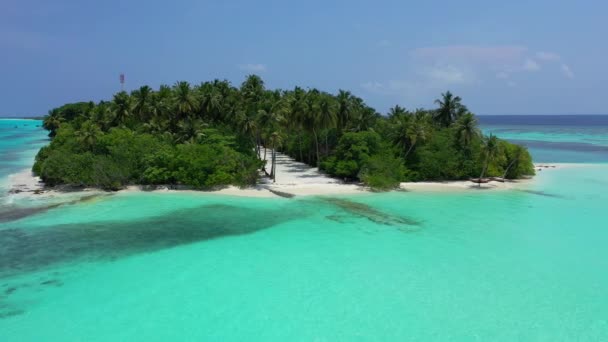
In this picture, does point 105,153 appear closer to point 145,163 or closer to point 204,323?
point 145,163

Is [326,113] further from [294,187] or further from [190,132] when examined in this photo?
[190,132]

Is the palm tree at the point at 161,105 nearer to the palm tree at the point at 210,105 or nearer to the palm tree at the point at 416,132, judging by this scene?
the palm tree at the point at 210,105

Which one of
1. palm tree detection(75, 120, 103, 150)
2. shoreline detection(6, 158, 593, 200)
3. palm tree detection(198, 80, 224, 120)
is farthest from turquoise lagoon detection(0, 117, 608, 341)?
palm tree detection(198, 80, 224, 120)

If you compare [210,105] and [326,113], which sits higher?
[210,105]

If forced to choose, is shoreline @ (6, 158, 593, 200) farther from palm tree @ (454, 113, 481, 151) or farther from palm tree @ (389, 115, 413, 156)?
palm tree @ (454, 113, 481, 151)

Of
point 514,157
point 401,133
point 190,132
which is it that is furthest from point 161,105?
point 514,157

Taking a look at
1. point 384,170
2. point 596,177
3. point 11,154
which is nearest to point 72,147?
point 384,170
